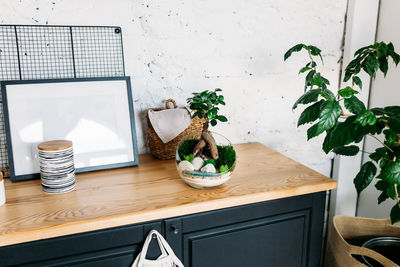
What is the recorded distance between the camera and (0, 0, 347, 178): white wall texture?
4.77 feet

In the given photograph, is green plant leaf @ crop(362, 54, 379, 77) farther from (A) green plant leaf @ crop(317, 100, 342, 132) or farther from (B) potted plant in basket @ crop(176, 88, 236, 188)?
(B) potted plant in basket @ crop(176, 88, 236, 188)

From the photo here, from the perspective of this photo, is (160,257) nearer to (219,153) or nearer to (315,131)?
(219,153)

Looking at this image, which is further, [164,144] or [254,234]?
[164,144]

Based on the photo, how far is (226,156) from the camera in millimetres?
1248

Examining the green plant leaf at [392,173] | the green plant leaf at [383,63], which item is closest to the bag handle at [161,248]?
the green plant leaf at [392,173]

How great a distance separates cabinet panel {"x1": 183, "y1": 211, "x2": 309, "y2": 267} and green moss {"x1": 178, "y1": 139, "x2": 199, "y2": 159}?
0.28 meters

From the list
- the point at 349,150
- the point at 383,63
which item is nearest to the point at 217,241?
the point at 349,150

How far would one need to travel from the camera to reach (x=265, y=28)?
1710 mm

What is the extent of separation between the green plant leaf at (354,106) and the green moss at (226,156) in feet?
1.38

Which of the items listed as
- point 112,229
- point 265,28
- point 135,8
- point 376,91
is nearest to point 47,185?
point 112,229

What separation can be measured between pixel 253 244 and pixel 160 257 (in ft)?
1.16

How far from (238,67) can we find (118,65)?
1.92ft

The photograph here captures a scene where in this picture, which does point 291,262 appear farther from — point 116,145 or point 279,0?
point 279,0

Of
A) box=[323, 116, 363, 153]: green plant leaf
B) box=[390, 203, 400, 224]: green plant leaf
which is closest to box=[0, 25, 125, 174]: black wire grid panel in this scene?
box=[323, 116, 363, 153]: green plant leaf
